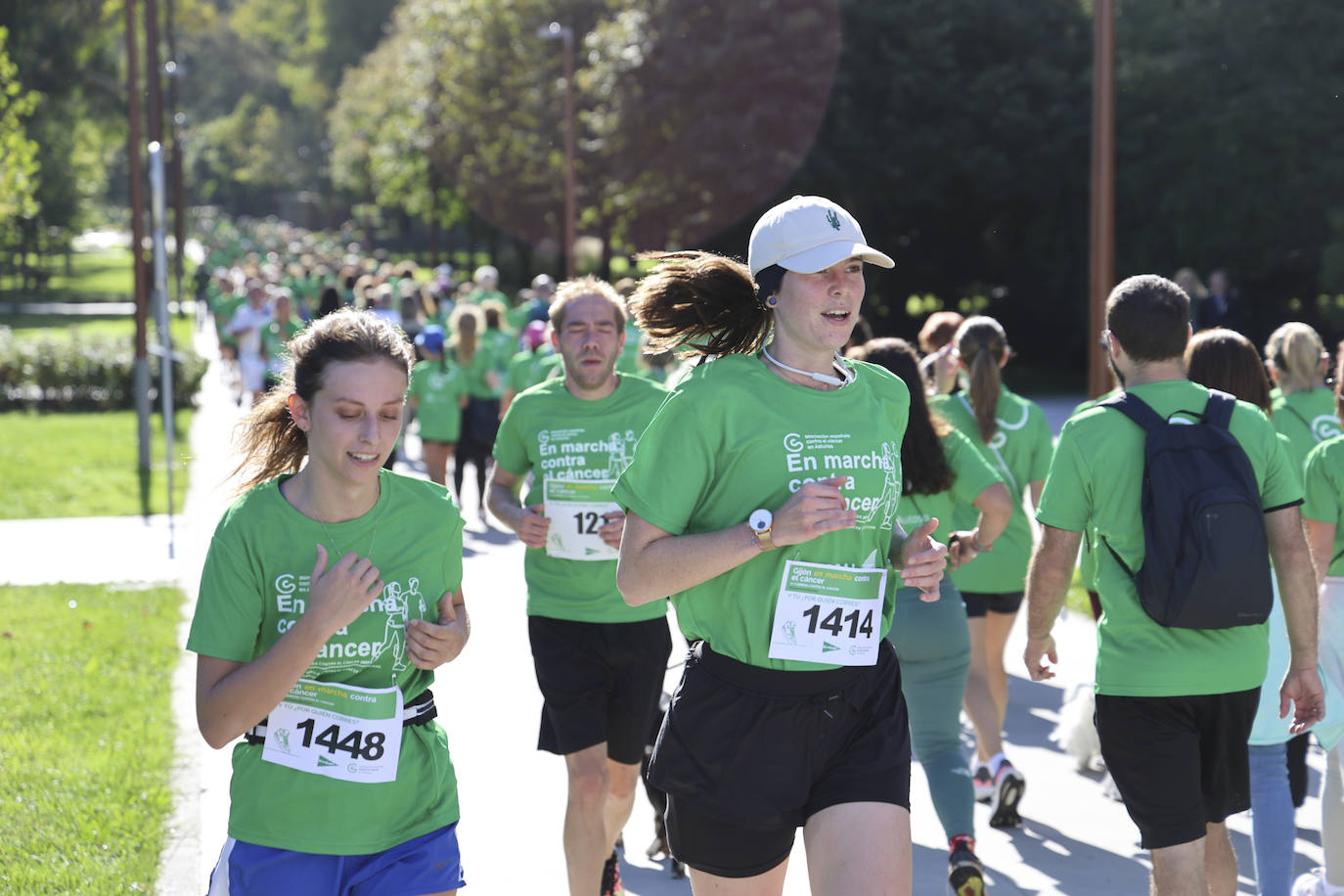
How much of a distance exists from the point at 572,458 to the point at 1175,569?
2098mm

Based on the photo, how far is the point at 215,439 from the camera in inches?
821

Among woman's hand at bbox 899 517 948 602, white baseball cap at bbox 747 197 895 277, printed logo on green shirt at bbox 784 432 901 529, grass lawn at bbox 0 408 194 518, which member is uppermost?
white baseball cap at bbox 747 197 895 277

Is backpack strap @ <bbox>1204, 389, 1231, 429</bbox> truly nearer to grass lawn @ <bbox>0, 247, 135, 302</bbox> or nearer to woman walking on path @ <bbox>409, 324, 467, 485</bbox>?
woman walking on path @ <bbox>409, 324, 467, 485</bbox>

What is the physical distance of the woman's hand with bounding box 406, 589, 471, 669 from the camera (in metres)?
3.37

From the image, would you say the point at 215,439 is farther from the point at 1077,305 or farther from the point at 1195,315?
the point at 1077,305

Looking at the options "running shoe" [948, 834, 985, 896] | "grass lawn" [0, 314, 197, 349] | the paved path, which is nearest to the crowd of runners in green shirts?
the paved path

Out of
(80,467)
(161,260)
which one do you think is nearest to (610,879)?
(161,260)

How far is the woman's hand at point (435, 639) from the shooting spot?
337cm

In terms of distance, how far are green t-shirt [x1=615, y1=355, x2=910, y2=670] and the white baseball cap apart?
254 millimetres

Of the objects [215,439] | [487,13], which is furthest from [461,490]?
[487,13]

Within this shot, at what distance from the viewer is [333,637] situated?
338 cm

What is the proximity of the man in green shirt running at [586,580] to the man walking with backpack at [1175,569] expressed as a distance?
4.60ft

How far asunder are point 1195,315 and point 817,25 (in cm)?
895

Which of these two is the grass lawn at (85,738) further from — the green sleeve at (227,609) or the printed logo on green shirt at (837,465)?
the printed logo on green shirt at (837,465)
